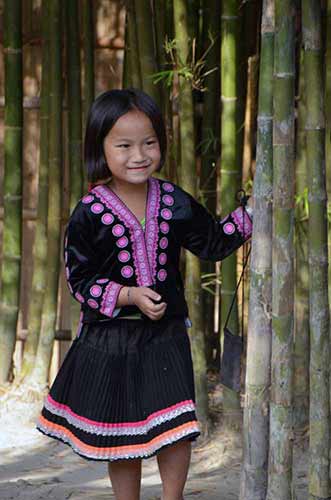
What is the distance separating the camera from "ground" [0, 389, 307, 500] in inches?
131

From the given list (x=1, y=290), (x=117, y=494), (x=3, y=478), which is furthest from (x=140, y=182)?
(x=1, y=290)

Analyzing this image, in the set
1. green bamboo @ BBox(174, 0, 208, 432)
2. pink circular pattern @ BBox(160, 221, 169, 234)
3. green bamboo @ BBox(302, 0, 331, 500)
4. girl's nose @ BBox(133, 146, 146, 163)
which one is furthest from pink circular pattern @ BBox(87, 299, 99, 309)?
green bamboo @ BBox(174, 0, 208, 432)

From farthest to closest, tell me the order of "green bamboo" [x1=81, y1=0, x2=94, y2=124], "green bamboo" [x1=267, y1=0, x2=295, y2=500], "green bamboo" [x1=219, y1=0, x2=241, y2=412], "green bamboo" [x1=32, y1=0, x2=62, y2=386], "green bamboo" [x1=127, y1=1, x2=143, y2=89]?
"green bamboo" [x1=81, y1=0, x2=94, y2=124] < "green bamboo" [x1=32, y1=0, x2=62, y2=386] < "green bamboo" [x1=127, y1=1, x2=143, y2=89] < "green bamboo" [x1=219, y1=0, x2=241, y2=412] < "green bamboo" [x1=267, y1=0, x2=295, y2=500]

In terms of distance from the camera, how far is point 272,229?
257cm

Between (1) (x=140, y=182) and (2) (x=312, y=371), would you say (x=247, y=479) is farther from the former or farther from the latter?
(1) (x=140, y=182)

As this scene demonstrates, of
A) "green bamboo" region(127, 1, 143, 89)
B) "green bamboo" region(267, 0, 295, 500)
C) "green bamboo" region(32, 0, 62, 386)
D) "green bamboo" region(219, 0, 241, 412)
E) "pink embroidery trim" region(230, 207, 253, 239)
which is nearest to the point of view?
"green bamboo" region(267, 0, 295, 500)

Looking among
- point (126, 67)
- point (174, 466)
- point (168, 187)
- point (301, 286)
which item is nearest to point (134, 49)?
point (126, 67)

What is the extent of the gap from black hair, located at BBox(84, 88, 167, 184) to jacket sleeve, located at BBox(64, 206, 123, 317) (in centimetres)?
14

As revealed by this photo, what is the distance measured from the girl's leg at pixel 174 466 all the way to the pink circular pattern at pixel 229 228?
540 millimetres

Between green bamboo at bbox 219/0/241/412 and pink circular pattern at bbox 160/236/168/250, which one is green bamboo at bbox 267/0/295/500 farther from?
green bamboo at bbox 219/0/241/412

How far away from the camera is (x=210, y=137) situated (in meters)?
4.28

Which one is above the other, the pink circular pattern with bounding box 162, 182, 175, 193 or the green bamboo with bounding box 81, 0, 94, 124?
the green bamboo with bounding box 81, 0, 94, 124

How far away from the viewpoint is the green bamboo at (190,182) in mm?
3715

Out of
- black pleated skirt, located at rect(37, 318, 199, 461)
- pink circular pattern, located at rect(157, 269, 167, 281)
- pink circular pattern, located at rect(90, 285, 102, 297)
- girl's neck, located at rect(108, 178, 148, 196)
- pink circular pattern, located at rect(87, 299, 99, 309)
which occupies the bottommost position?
black pleated skirt, located at rect(37, 318, 199, 461)
